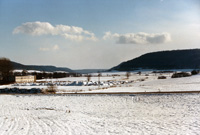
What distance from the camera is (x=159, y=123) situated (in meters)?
11.9

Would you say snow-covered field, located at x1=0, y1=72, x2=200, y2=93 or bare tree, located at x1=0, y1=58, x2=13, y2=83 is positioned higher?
bare tree, located at x1=0, y1=58, x2=13, y2=83

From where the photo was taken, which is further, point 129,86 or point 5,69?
point 5,69

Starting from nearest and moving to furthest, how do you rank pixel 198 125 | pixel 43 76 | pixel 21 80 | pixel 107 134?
pixel 107 134 → pixel 198 125 → pixel 21 80 → pixel 43 76

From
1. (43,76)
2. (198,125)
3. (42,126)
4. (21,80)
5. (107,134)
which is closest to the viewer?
(107,134)

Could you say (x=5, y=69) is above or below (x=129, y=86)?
above

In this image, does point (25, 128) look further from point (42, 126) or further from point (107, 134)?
point (107, 134)

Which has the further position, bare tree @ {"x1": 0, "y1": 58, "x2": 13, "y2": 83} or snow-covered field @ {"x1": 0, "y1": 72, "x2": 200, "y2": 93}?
bare tree @ {"x1": 0, "y1": 58, "x2": 13, "y2": 83}

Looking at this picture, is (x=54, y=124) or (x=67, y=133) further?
(x=54, y=124)

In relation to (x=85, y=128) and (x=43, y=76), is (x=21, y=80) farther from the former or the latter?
(x=85, y=128)

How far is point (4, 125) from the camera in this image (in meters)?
12.2

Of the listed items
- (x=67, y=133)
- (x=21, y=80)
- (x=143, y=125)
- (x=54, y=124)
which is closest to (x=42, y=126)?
(x=54, y=124)

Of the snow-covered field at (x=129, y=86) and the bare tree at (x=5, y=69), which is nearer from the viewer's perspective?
the snow-covered field at (x=129, y=86)

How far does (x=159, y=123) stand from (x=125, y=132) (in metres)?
2.77

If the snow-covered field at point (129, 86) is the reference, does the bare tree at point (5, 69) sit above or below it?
above
